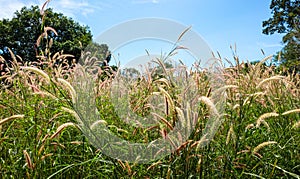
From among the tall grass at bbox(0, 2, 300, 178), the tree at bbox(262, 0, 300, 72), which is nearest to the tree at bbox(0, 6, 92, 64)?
the tree at bbox(262, 0, 300, 72)

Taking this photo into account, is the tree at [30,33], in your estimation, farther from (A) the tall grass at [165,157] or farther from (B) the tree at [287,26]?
(A) the tall grass at [165,157]

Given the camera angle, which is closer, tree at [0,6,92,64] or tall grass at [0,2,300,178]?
tall grass at [0,2,300,178]

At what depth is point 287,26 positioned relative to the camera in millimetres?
22094

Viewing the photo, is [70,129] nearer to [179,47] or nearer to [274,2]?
[179,47]

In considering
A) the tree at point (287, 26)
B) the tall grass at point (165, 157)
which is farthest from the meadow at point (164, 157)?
the tree at point (287, 26)

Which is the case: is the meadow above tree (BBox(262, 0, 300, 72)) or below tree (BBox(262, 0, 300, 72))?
below

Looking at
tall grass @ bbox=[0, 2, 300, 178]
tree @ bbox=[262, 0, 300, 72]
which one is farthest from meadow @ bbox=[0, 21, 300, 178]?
tree @ bbox=[262, 0, 300, 72]

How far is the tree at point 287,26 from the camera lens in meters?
18.8

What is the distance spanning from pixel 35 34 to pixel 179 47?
23.4 metres

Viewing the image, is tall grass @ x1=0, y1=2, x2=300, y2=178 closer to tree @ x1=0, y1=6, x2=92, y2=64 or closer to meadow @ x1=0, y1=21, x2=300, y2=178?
meadow @ x1=0, y1=21, x2=300, y2=178

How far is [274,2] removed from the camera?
22.8m

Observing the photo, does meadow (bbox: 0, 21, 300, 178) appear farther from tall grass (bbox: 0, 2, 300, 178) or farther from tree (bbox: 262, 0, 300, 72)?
tree (bbox: 262, 0, 300, 72)

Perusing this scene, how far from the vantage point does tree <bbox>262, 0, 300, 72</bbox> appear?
18812 millimetres

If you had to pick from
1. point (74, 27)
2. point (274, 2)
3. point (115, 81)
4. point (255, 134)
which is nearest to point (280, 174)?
point (255, 134)
